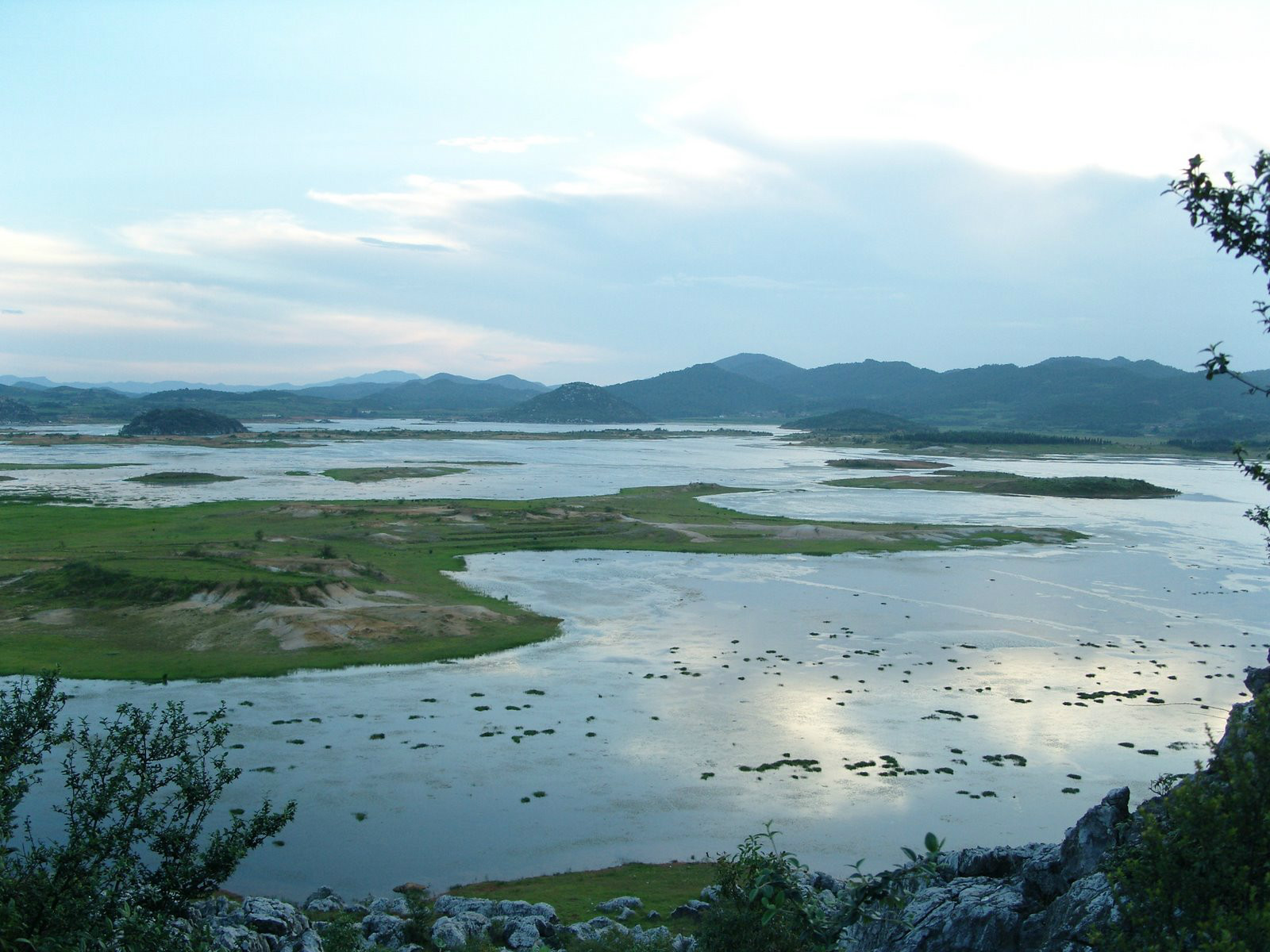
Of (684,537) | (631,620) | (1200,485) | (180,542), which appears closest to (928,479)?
(1200,485)

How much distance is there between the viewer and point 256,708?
111ft

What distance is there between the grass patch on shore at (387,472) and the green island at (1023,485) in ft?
189

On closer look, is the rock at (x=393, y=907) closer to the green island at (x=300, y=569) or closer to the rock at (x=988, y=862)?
the rock at (x=988, y=862)

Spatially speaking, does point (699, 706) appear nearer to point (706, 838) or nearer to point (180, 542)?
point (706, 838)

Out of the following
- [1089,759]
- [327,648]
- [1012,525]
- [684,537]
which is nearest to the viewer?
[1089,759]

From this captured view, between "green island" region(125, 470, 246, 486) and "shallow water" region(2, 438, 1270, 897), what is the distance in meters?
67.3

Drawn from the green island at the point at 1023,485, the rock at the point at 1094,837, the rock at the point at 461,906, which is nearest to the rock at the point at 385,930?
the rock at the point at 461,906

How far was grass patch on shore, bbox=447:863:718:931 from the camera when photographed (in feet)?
67.1

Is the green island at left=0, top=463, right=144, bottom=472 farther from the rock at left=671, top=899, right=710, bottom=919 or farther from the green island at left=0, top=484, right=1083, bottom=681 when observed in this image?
the rock at left=671, top=899, right=710, bottom=919

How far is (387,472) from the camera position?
414 feet

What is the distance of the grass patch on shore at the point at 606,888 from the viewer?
20438 mm

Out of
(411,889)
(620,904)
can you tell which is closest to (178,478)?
(411,889)

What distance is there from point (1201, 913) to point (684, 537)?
2645 inches

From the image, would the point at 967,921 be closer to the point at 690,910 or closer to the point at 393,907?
the point at 690,910
